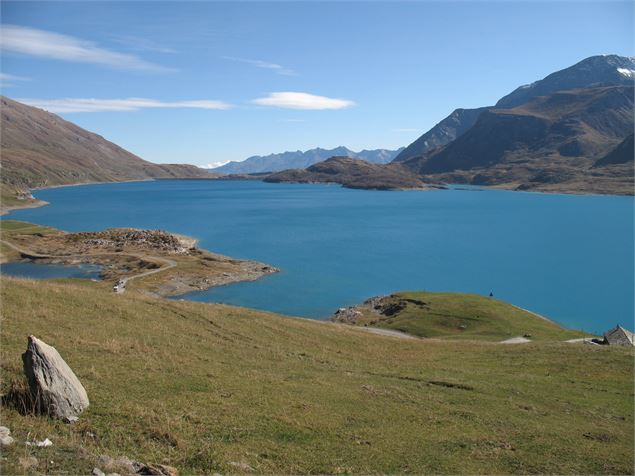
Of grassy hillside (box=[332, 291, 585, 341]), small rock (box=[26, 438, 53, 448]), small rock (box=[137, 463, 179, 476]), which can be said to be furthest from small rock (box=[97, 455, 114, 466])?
grassy hillside (box=[332, 291, 585, 341])

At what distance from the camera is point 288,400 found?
22234 millimetres

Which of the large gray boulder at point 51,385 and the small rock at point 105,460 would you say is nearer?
the small rock at point 105,460

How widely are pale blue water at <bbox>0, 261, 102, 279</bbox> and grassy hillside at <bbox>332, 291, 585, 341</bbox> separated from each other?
198 feet

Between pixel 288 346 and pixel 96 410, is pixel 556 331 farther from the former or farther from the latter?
pixel 96 410

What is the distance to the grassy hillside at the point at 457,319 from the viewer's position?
6206cm

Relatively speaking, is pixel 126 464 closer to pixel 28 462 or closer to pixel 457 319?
pixel 28 462

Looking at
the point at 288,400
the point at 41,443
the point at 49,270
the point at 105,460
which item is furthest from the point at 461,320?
the point at 49,270

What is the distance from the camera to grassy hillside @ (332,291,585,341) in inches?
2443

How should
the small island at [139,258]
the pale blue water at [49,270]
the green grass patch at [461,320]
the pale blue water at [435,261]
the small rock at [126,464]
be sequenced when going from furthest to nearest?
the pale blue water at [49,270] < the small island at [139,258] < the pale blue water at [435,261] < the green grass patch at [461,320] < the small rock at [126,464]

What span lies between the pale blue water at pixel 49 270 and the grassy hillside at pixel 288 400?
71223 mm

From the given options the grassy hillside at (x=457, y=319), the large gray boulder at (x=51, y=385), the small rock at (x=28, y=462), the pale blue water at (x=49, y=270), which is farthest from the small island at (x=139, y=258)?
the small rock at (x=28, y=462)

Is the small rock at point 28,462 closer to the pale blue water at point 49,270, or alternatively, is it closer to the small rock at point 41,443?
the small rock at point 41,443

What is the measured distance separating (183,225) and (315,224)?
171ft

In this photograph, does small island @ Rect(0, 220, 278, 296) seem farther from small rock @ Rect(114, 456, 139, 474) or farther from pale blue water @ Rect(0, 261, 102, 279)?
small rock @ Rect(114, 456, 139, 474)
